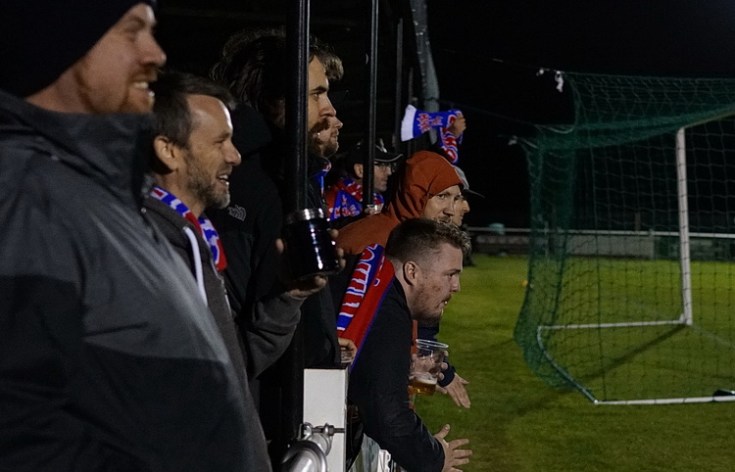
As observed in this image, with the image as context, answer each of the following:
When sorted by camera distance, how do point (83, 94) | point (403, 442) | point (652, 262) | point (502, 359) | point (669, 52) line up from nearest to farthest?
point (83, 94)
point (403, 442)
point (502, 359)
point (652, 262)
point (669, 52)

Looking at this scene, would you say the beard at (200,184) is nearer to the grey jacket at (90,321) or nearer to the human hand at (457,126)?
the grey jacket at (90,321)

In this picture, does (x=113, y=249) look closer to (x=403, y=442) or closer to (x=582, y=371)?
(x=403, y=442)

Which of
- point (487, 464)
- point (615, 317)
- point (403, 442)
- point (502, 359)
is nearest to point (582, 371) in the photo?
point (502, 359)

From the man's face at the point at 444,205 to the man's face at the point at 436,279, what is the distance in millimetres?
1216

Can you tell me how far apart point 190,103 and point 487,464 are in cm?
483

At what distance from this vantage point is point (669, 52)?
182 feet

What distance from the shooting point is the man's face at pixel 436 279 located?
11.4ft

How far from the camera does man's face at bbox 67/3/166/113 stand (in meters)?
1.34

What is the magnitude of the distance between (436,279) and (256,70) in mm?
1009

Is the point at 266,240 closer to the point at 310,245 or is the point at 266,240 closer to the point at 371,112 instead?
the point at 310,245

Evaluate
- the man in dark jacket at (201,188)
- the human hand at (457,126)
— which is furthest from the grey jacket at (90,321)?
the human hand at (457,126)

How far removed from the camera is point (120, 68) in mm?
1380

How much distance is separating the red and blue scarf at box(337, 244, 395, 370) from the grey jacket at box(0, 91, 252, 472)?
1.81 meters

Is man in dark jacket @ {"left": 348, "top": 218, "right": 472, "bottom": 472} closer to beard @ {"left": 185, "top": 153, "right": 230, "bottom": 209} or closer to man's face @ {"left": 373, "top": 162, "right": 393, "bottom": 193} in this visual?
beard @ {"left": 185, "top": 153, "right": 230, "bottom": 209}
